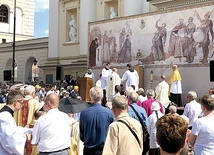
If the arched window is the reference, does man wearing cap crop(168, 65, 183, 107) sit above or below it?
below

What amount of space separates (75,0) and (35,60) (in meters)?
8.12

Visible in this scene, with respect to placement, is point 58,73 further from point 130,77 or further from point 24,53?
point 130,77

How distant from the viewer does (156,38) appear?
20969 mm

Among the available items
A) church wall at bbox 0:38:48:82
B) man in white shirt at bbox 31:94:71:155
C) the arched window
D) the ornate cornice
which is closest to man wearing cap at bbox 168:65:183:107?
the ornate cornice

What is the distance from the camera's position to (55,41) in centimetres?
3284

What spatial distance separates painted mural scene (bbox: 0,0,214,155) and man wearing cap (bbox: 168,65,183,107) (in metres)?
0.05

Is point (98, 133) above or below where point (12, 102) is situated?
below

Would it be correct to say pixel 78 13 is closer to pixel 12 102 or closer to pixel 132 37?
pixel 132 37

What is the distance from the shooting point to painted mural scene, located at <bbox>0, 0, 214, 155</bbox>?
5066mm

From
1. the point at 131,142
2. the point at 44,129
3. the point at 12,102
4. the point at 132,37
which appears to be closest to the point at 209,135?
the point at 131,142

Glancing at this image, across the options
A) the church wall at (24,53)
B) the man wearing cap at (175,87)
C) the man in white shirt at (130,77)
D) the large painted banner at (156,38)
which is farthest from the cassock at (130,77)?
the church wall at (24,53)

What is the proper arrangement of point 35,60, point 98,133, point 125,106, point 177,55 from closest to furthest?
point 125,106 < point 98,133 < point 177,55 < point 35,60

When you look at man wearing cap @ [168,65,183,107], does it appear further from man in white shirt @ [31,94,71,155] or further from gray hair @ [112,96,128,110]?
gray hair @ [112,96,128,110]

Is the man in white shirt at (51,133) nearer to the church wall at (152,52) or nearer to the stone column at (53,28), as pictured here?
the church wall at (152,52)
